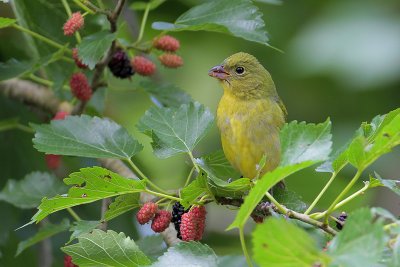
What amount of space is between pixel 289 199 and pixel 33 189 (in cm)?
134

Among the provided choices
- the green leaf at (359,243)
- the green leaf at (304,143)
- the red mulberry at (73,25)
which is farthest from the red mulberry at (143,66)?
the green leaf at (359,243)

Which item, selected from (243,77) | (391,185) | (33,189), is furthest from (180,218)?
(243,77)

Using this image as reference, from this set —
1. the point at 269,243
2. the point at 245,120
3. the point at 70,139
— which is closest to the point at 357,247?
the point at 269,243

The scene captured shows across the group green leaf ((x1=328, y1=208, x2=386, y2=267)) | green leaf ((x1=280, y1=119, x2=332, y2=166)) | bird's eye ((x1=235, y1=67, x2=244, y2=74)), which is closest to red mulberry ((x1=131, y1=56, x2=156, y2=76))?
bird's eye ((x1=235, y1=67, x2=244, y2=74))

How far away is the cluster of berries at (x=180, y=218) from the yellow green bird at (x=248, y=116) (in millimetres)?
861

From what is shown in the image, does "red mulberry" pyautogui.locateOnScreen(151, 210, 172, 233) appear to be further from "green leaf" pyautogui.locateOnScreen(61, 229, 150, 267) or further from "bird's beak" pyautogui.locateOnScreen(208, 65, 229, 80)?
"bird's beak" pyautogui.locateOnScreen(208, 65, 229, 80)

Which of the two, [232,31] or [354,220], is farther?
[232,31]

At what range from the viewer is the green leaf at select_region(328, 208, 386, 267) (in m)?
1.84

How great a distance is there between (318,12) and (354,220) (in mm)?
4560

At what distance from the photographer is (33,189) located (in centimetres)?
380

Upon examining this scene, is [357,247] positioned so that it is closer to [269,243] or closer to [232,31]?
[269,243]

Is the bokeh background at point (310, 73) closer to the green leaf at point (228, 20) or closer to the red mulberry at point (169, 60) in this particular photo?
the red mulberry at point (169, 60)

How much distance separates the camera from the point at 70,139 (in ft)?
10.2

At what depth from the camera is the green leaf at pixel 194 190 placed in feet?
8.62
